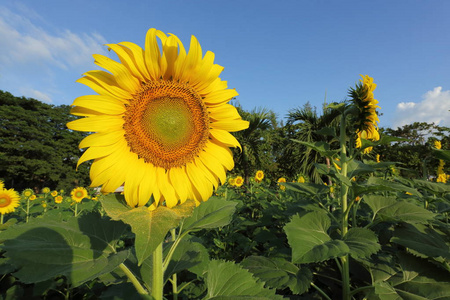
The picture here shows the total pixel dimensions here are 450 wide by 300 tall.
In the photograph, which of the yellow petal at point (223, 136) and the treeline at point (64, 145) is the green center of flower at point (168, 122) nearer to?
the yellow petal at point (223, 136)

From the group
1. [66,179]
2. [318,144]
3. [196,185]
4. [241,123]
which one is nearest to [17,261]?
[196,185]

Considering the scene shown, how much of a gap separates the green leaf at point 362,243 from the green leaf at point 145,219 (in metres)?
1.10

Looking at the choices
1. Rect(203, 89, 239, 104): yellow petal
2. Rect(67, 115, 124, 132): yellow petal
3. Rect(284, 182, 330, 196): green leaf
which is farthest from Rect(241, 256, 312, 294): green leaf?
Rect(67, 115, 124, 132): yellow petal

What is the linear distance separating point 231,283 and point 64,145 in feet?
112

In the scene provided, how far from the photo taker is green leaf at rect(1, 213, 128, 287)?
2.43 feet

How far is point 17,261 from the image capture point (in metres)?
0.74

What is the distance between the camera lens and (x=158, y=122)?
3.18ft

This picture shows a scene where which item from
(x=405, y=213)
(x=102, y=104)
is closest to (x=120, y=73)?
(x=102, y=104)

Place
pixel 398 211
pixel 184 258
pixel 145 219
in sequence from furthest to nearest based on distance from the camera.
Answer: pixel 398 211 < pixel 184 258 < pixel 145 219

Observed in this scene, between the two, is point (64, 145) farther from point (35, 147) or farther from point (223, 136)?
point (223, 136)

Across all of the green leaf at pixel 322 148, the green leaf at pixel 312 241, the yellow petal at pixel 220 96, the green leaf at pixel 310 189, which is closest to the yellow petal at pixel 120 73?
the yellow petal at pixel 220 96

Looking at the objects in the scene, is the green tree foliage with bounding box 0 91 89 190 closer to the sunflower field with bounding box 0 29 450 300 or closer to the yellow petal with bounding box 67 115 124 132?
the sunflower field with bounding box 0 29 450 300

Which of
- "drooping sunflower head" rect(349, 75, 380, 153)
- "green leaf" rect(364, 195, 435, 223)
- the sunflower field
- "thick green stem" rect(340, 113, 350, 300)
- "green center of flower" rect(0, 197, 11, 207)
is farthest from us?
"green center of flower" rect(0, 197, 11, 207)

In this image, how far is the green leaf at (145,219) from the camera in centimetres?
68
